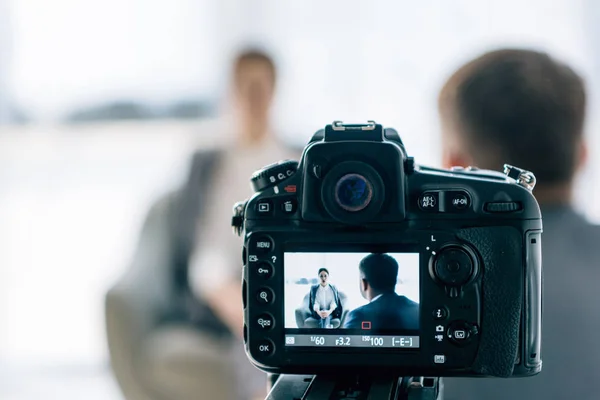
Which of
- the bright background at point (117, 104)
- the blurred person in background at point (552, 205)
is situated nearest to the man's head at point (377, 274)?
the blurred person in background at point (552, 205)

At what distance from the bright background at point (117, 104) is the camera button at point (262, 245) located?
86.0 inches

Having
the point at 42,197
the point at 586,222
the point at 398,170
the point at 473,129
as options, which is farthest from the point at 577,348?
the point at 42,197

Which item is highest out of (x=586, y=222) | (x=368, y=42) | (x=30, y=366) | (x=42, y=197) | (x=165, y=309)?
(x=368, y=42)

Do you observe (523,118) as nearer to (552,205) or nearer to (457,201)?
(552,205)

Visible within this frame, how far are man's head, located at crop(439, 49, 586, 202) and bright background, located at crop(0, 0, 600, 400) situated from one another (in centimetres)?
→ 188

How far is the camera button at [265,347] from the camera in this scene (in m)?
0.76

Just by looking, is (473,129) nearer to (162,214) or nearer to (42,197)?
(162,214)

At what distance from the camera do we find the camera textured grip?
73 centimetres

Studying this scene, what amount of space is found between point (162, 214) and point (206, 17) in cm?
96

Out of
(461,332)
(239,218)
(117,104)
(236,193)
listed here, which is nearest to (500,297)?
(461,332)

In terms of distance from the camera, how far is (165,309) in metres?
2.66

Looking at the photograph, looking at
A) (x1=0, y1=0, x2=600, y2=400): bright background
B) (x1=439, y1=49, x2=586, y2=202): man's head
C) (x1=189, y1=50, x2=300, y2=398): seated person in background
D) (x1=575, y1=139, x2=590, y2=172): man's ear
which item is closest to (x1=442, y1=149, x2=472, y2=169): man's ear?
(x1=439, y1=49, x2=586, y2=202): man's head

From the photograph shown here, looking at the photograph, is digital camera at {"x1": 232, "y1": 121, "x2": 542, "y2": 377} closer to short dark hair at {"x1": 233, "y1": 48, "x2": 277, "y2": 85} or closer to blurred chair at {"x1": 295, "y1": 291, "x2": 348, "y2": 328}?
blurred chair at {"x1": 295, "y1": 291, "x2": 348, "y2": 328}

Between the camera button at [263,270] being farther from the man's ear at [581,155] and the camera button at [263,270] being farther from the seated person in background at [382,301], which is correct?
the man's ear at [581,155]
